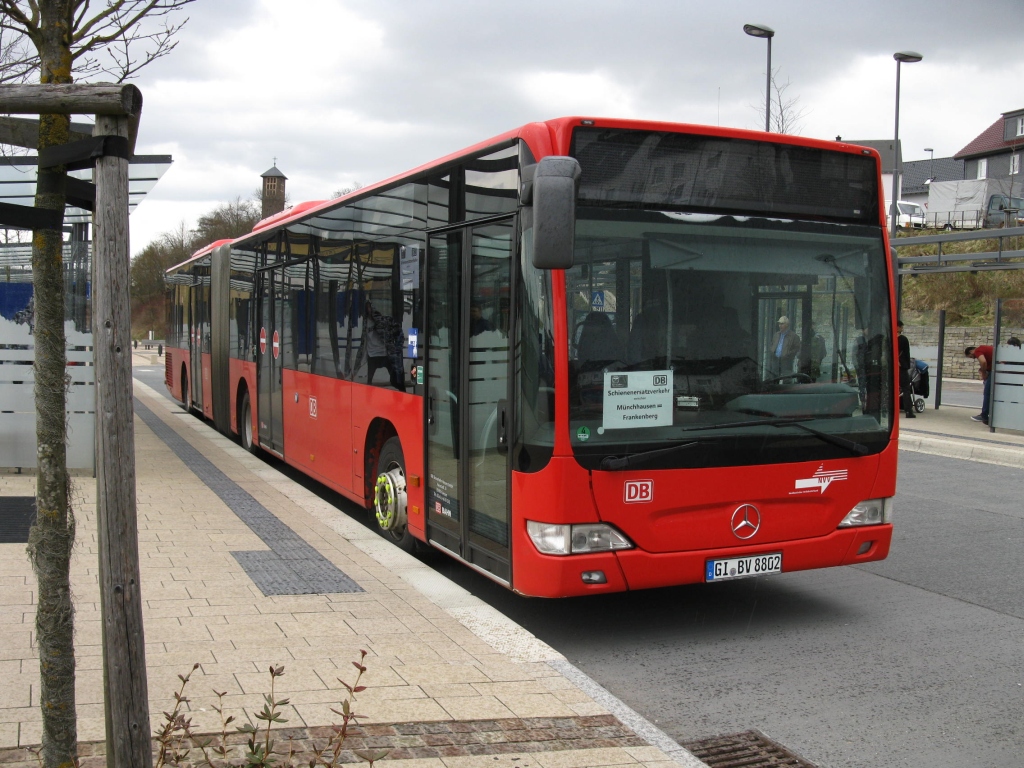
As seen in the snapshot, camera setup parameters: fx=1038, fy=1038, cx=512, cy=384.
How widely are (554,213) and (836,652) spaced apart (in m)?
2.98

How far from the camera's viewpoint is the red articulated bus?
5.60 metres

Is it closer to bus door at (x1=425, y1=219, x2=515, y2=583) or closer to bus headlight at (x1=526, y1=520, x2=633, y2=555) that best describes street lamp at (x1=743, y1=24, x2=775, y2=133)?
bus door at (x1=425, y1=219, x2=515, y2=583)

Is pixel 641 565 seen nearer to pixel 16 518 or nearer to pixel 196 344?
pixel 16 518

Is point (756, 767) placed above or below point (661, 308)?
below

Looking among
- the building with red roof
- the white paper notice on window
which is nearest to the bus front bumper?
the white paper notice on window

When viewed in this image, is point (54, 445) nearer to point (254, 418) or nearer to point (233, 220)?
point (254, 418)

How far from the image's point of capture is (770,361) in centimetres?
607

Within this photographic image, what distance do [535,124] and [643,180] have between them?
674 mm

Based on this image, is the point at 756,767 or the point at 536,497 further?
the point at 536,497

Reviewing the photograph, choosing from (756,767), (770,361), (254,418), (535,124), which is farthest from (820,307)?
(254,418)

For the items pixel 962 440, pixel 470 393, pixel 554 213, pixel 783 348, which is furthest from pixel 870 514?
pixel 962 440

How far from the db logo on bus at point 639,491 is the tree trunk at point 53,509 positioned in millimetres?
3167

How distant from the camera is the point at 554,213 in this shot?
5.18 metres

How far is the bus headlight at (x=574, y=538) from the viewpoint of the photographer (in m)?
5.57
